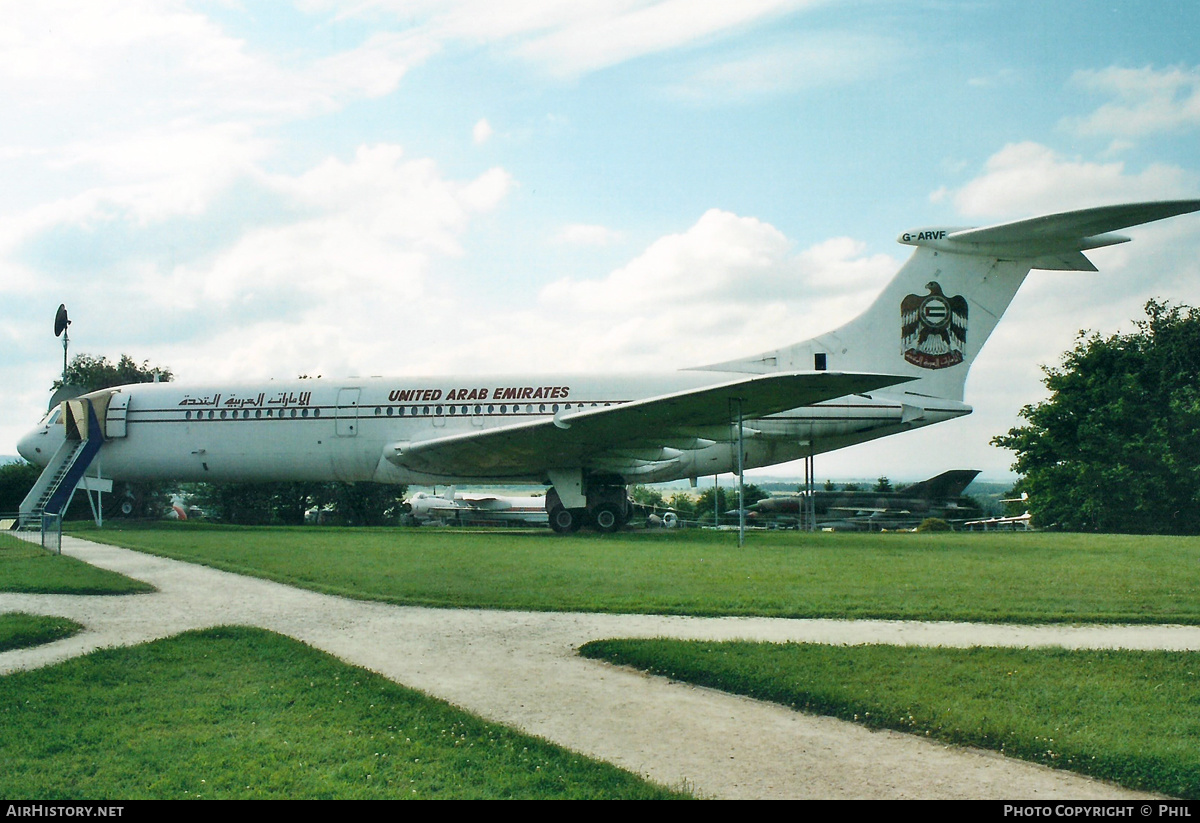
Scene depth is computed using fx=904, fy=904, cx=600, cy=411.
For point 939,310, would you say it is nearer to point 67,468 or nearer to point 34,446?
point 67,468

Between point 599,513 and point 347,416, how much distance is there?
280 inches

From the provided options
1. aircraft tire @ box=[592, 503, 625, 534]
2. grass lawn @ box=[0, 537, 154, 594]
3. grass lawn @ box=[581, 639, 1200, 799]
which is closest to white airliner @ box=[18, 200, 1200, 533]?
aircraft tire @ box=[592, 503, 625, 534]

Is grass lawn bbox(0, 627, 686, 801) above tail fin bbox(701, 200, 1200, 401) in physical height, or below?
below

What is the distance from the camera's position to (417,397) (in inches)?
911

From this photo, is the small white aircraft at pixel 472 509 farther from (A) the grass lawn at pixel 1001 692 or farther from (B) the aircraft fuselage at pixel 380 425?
(A) the grass lawn at pixel 1001 692

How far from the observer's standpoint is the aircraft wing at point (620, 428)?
16156 millimetres

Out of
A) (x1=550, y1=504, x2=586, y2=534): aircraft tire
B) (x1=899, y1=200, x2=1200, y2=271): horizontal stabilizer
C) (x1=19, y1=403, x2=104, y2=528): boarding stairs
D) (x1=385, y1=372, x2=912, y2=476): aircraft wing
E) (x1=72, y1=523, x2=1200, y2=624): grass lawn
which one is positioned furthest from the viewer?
(x1=19, y1=403, x2=104, y2=528): boarding stairs

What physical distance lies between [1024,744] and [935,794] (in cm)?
95

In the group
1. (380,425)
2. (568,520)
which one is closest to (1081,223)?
(568,520)

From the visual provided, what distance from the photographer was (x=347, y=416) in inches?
918

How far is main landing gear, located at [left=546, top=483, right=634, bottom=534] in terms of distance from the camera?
2145 cm

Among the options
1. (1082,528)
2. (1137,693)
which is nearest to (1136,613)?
(1137,693)

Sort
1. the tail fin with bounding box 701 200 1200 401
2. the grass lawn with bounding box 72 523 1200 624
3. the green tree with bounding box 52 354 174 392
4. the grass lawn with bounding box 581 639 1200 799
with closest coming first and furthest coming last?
1. the grass lawn with bounding box 581 639 1200 799
2. the grass lawn with bounding box 72 523 1200 624
3. the tail fin with bounding box 701 200 1200 401
4. the green tree with bounding box 52 354 174 392

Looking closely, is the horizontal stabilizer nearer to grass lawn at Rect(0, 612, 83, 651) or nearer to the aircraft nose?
grass lawn at Rect(0, 612, 83, 651)
